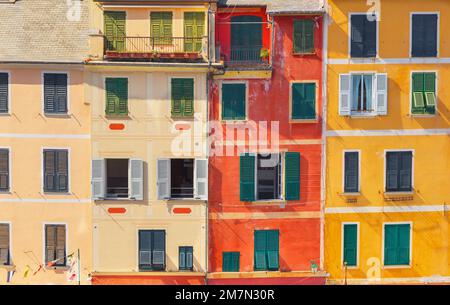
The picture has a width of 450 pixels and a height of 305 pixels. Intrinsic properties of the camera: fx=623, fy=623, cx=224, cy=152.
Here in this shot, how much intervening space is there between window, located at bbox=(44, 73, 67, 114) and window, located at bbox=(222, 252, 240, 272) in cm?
966

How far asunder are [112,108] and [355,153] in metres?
10.9

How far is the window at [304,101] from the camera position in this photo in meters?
27.5

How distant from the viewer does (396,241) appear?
28.0m

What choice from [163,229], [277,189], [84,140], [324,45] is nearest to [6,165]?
[84,140]

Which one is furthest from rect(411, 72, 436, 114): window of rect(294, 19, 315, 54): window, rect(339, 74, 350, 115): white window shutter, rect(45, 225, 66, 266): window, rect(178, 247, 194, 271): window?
rect(45, 225, 66, 266): window

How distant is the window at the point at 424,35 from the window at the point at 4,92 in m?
18.0

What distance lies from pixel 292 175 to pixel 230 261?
476 cm

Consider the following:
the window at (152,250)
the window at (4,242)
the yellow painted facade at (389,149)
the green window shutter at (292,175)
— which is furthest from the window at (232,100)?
the window at (4,242)

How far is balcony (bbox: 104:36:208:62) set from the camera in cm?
Answer: 2691

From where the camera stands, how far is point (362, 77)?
27547 mm

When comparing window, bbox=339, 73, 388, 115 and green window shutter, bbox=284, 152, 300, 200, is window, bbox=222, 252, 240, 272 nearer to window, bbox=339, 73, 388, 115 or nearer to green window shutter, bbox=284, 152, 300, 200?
green window shutter, bbox=284, 152, 300, 200

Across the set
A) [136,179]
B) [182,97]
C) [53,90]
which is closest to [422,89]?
[182,97]

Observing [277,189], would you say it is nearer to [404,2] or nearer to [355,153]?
[355,153]

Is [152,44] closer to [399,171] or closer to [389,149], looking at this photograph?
[389,149]
